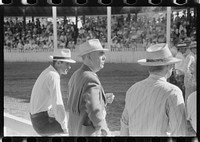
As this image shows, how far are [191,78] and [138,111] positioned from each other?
105 centimetres

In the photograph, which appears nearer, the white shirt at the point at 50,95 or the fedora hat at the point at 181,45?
the white shirt at the point at 50,95

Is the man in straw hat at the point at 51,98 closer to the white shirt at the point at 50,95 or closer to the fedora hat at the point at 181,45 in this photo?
the white shirt at the point at 50,95

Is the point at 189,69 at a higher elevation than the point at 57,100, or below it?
higher

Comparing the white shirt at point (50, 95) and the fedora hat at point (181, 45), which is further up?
the fedora hat at point (181, 45)

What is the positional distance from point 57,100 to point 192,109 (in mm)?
1695

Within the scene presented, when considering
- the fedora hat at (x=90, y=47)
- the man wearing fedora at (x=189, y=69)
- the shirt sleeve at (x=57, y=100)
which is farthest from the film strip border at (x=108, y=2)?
the shirt sleeve at (x=57, y=100)

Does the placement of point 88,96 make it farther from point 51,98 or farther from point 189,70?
point 189,70

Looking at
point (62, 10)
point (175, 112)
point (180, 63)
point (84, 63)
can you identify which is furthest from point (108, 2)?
point (175, 112)

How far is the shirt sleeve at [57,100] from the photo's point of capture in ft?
15.2

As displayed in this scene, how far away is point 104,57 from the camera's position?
15.1 feet

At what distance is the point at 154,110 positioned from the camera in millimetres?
4250

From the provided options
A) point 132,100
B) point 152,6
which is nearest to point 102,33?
point 152,6

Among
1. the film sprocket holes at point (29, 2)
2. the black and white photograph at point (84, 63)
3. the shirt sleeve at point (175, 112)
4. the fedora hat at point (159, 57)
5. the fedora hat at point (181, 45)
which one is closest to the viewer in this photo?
the shirt sleeve at point (175, 112)

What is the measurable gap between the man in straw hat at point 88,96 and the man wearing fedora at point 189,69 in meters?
1.01
